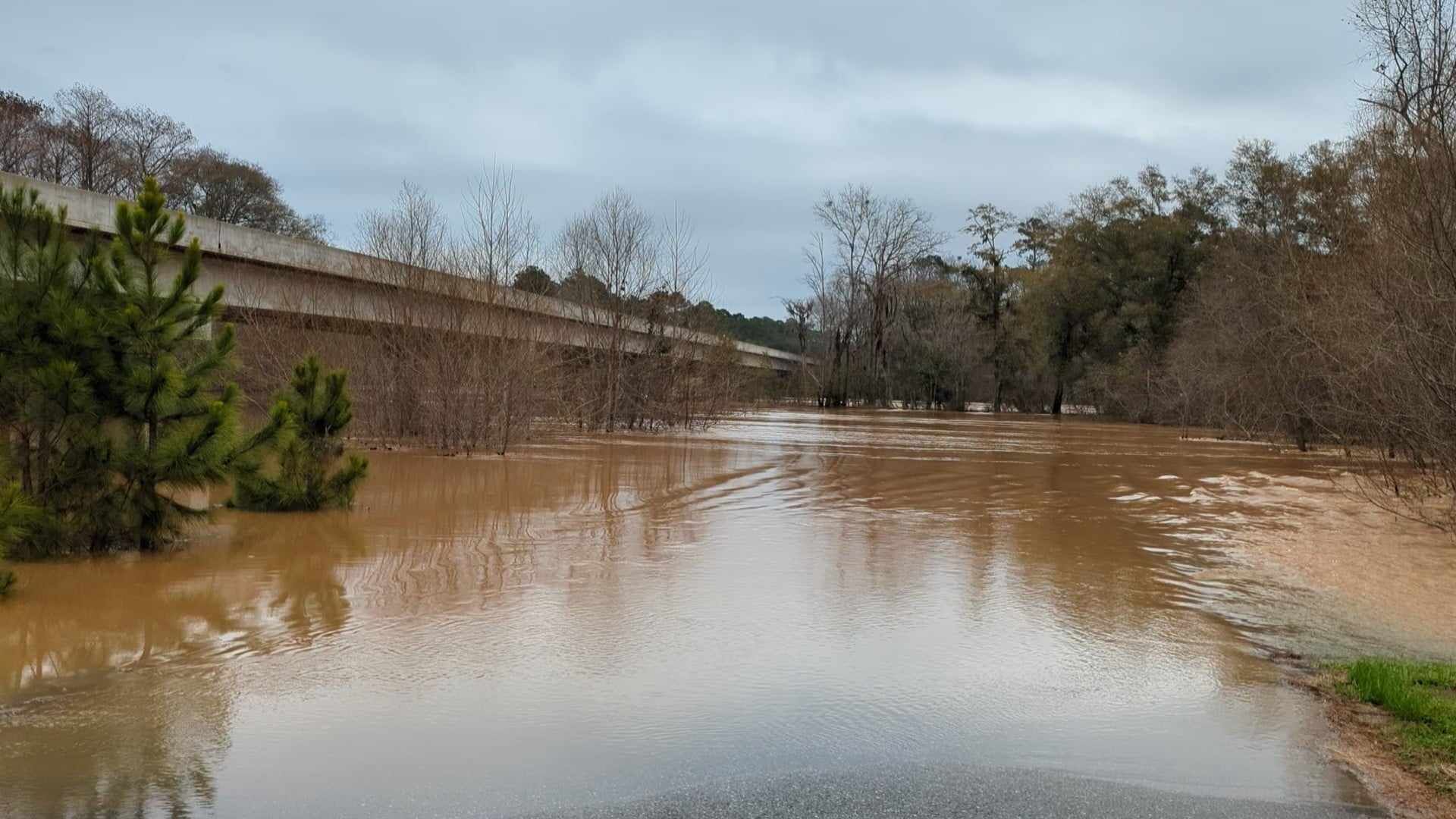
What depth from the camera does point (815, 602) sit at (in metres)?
9.58

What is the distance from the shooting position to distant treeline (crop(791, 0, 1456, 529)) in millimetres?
12094

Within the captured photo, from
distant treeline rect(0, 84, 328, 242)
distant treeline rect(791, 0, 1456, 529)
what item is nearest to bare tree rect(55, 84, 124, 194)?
distant treeline rect(0, 84, 328, 242)

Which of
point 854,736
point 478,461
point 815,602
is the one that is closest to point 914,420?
point 478,461

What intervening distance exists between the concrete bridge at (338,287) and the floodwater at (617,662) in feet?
39.6

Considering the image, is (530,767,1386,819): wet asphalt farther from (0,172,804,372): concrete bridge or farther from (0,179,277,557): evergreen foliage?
(0,172,804,372): concrete bridge

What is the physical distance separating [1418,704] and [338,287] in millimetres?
30442

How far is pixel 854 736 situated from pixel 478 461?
62.8 feet

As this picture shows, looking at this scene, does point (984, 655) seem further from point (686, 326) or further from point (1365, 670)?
point (686, 326)

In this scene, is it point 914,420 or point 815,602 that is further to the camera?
point 914,420

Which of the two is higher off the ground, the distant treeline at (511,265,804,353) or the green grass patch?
the distant treeline at (511,265,804,353)

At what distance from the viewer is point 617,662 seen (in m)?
7.45

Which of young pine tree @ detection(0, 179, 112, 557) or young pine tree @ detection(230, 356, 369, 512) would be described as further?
young pine tree @ detection(230, 356, 369, 512)

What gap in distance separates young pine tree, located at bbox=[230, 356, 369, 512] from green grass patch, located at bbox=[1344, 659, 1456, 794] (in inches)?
468

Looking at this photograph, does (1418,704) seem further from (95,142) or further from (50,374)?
(95,142)
